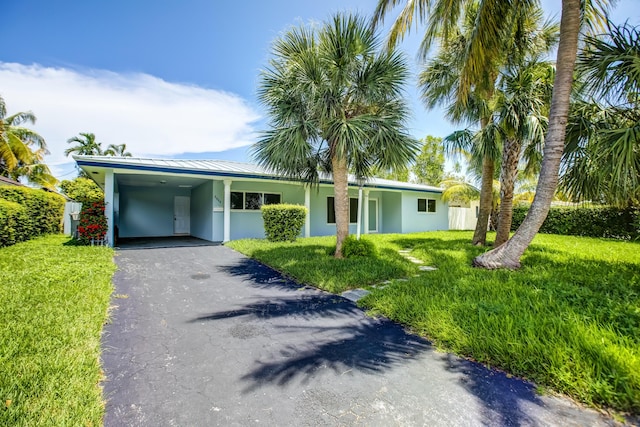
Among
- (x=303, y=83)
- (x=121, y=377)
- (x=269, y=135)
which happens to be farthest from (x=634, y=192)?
(x=121, y=377)

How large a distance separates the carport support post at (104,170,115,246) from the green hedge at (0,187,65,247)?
2436 mm

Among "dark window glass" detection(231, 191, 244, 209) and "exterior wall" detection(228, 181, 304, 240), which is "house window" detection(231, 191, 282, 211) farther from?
"exterior wall" detection(228, 181, 304, 240)

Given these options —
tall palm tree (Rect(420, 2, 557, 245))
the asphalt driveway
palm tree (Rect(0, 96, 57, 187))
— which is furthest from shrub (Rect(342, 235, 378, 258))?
palm tree (Rect(0, 96, 57, 187))

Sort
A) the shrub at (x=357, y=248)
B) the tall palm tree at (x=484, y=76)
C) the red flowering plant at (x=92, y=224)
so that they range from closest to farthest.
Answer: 1. the shrub at (x=357, y=248)
2. the tall palm tree at (x=484, y=76)
3. the red flowering plant at (x=92, y=224)

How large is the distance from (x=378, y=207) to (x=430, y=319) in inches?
550

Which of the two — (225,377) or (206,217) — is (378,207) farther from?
(225,377)

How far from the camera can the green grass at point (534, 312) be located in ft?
7.75

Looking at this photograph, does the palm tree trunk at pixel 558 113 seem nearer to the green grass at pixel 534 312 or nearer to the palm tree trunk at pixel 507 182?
the green grass at pixel 534 312

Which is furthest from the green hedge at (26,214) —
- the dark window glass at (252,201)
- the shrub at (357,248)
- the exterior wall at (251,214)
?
the shrub at (357,248)

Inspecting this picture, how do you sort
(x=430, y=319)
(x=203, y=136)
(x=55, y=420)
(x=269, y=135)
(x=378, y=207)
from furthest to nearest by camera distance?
1. (x=378, y=207)
2. (x=203, y=136)
3. (x=269, y=135)
4. (x=430, y=319)
5. (x=55, y=420)

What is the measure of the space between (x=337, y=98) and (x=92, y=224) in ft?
28.7

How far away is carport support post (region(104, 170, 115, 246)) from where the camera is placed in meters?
9.20

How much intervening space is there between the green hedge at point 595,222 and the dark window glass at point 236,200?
16.3 m

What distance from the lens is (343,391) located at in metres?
2.35
